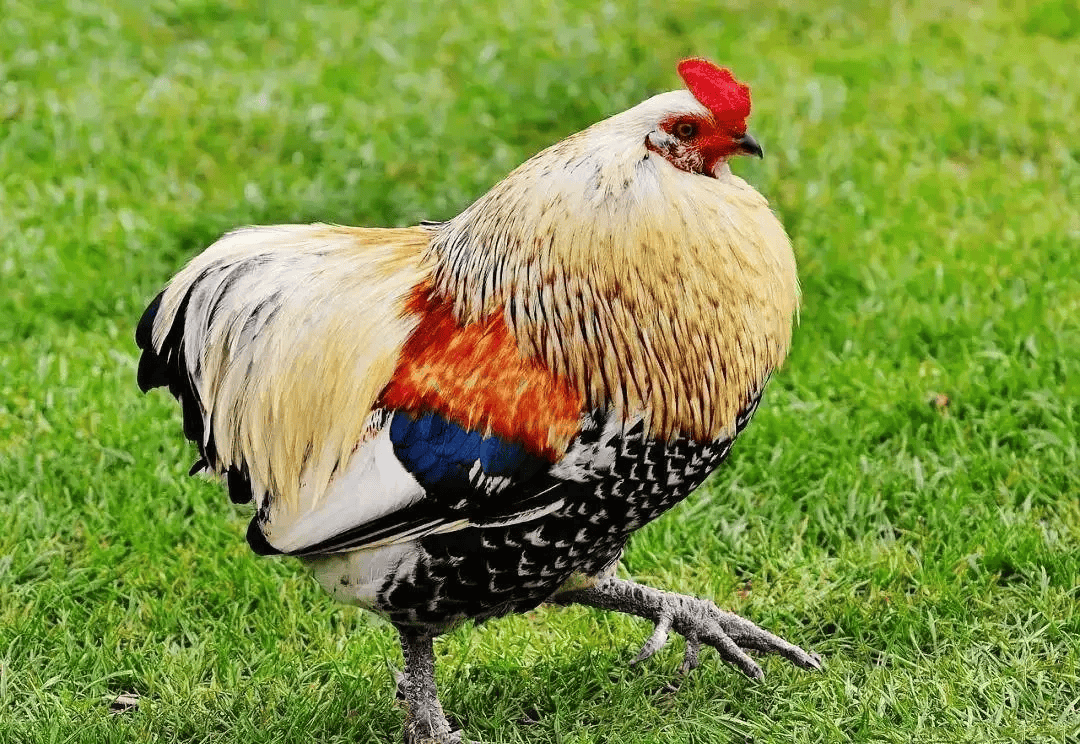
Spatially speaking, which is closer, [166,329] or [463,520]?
[463,520]

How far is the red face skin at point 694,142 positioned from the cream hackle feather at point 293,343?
62 centimetres

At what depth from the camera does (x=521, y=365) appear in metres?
2.81

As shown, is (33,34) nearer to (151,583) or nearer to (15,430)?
(15,430)

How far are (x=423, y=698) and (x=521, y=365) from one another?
100 centimetres

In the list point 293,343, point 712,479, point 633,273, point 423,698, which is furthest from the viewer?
point 712,479

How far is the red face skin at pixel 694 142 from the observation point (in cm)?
278

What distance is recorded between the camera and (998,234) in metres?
5.48

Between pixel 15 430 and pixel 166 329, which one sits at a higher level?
pixel 166 329

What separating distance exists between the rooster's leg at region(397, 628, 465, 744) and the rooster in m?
0.22

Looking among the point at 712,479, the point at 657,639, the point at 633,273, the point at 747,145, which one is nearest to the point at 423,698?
the point at 657,639

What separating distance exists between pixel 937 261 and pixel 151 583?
10.5ft

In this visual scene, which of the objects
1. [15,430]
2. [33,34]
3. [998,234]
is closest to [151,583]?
[15,430]

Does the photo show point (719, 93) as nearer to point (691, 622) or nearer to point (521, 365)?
point (521, 365)

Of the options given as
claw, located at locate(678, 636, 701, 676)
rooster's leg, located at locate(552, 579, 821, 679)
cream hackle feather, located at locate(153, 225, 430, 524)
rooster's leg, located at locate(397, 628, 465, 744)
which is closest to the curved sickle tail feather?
cream hackle feather, located at locate(153, 225, 430, 524)
